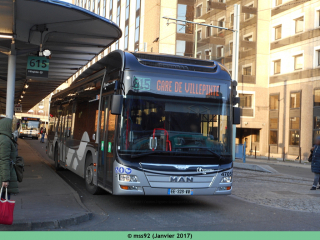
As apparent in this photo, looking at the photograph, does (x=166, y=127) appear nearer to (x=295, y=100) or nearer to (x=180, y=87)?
(x=180, y=87)

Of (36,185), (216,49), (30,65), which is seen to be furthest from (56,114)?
(216,49)

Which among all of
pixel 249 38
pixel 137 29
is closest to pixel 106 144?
pixel 249 38

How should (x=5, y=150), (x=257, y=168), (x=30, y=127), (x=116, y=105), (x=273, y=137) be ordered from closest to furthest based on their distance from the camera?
(x=5, y=150) < (x=116, y=105) < (x=257, y=168) < (x=273, y=137) < (x=30, y=127)

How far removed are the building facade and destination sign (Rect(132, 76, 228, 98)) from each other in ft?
72.6

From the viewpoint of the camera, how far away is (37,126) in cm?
5562

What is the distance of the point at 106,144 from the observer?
8.64 m

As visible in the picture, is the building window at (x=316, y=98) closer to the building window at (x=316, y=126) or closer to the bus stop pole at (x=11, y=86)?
the building window at (x=316, y=126)

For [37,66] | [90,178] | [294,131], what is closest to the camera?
[90,178]

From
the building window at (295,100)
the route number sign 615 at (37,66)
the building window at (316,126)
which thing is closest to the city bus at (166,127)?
the route number sign 615 at (37,66)

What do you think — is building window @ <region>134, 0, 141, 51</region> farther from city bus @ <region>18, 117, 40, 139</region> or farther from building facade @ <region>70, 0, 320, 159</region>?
city bus @ <region>18, 117, 40, 139</region>

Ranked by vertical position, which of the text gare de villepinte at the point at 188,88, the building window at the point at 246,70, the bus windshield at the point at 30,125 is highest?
the building window at the point at 246,70

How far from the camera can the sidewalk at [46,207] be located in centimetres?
652

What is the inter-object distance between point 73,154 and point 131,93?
4.85m

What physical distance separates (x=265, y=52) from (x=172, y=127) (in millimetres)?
33585
